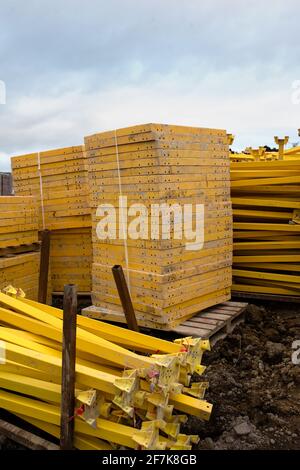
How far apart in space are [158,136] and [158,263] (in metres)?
1.51

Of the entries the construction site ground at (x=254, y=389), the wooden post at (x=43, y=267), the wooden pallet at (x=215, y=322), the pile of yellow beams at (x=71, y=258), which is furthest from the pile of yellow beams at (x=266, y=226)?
the wooden post at (x=43, y=267)

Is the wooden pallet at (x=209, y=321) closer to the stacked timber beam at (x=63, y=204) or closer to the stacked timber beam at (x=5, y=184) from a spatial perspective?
the stacked timber beam at (x=63, y=204)

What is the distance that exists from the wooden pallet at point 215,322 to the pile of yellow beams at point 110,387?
55.2 inches

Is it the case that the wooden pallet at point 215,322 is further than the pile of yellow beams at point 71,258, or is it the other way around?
the pile of yellow beams at point 71,258

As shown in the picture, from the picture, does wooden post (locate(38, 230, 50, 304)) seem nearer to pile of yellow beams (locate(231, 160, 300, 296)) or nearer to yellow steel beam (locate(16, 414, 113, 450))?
pile of yellow beams (locate(231, 160, 300, 296))

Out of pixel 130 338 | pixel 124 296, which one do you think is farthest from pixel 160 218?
pixel 130 338

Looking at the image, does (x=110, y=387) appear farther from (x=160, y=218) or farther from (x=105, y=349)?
(x=160, y=218)

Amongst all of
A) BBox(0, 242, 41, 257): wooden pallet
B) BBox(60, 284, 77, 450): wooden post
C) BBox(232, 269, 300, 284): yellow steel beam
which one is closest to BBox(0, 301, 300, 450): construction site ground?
BBox(232, 269, 300, 284): yellow steel beam

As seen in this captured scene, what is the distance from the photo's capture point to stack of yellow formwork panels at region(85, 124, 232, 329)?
5.35 m

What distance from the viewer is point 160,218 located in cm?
526

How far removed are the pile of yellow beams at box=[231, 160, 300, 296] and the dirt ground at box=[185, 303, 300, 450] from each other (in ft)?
2.50

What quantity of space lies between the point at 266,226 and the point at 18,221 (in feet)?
13.3

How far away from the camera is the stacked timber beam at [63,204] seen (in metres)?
7.67

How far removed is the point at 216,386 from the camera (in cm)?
489
